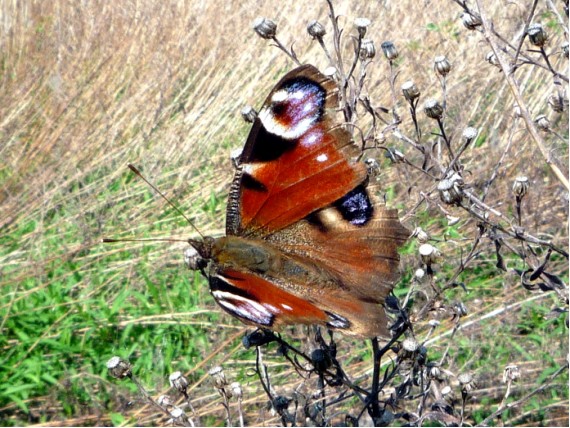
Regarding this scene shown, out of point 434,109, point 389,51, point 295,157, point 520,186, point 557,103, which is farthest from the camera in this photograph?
point 389,51

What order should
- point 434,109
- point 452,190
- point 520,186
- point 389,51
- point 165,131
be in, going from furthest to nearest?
point 165,131 < point 389,51 < point 434,109 < point 520,186 < point 452,190

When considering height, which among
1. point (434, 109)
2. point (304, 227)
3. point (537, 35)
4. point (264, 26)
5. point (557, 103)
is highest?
point (264, 26)

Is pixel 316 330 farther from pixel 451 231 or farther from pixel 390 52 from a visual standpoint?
pixel 451 231

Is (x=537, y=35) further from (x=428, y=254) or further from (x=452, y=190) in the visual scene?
(x=428, y=254)

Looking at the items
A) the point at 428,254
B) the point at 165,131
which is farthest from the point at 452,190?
the point at 165,131

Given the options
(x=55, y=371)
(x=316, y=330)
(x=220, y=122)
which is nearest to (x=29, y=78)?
(x=220, y=122)

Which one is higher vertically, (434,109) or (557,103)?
(434,109)

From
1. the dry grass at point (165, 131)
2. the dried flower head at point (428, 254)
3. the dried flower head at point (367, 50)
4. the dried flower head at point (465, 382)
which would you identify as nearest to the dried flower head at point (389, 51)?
the dried flower head at point (367, 50)
